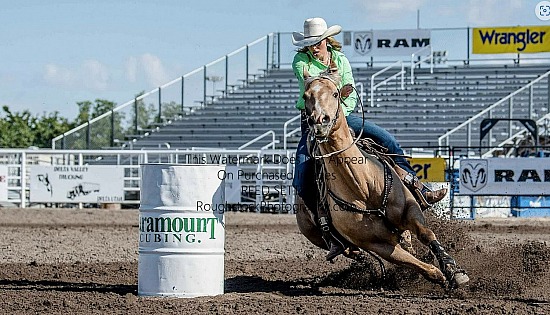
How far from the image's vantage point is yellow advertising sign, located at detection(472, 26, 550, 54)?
33.2 meters

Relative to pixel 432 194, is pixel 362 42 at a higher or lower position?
higher

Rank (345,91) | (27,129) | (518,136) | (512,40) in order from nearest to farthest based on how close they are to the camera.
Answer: (345,91) → (518,136) → (512,40) → (27,129)

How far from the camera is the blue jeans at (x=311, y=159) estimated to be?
810 centimetres

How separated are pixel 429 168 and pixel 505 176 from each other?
1519 millimetres

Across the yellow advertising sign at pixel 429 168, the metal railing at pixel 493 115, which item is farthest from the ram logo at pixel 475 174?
the metal railing at pixel 493 115

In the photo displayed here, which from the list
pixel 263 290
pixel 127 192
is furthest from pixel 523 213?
pixel 263 290

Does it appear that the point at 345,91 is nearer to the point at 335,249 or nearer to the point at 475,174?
the point at 335,249

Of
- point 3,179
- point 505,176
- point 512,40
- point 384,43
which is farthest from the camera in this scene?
point 384,43

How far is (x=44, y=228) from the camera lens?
16.4 m

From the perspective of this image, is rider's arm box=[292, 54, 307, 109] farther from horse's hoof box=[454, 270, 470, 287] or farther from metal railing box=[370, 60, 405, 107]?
metal railing box=[370, 60, 405, 107]

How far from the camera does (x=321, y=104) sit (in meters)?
6.90

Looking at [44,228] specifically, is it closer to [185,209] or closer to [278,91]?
[185,209]

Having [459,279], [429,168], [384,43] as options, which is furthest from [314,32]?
[384,43]

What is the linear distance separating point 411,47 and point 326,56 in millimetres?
27024
